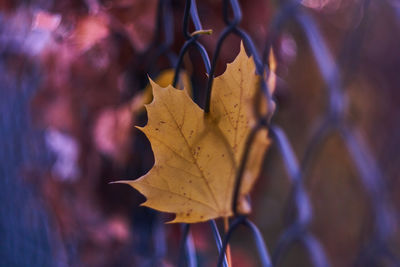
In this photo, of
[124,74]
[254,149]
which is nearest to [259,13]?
[124,74]

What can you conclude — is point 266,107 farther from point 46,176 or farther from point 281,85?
point 46,176

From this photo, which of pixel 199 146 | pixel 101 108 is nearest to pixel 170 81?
pixel 199 146

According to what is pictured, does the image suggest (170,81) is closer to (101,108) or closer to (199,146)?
(199,146)

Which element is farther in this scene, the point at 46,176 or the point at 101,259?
the point at 46,176

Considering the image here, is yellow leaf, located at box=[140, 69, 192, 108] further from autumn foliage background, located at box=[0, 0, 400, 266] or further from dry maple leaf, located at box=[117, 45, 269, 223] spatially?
dry maple leaf, located at box=[117, 45, 269, 223]

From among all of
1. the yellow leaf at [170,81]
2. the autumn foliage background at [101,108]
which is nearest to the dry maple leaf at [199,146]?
the autumn foliage background at [101,108]

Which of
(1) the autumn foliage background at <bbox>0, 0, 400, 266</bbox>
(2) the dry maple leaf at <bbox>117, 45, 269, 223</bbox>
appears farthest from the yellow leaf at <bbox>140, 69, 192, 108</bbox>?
(2) the dry maple leaf at <bbox>117, 45, 269, 223</bbox>
